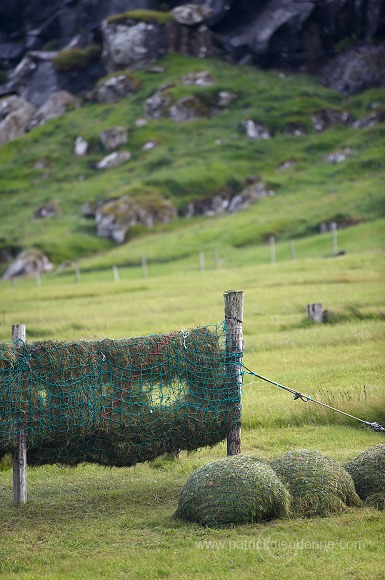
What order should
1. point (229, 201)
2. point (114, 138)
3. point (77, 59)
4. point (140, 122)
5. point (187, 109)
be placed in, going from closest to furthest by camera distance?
point (229, 201) < point (114, 138) < point (140, 122) < point (187, 109) < point (77, 59)

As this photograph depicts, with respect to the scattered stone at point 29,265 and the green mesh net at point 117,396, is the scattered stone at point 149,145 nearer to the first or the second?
the scattered stone at point 29,265

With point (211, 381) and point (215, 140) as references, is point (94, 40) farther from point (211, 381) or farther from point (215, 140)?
point (211, 381)

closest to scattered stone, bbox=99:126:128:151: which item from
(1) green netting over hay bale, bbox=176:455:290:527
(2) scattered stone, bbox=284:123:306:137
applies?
(2) scattered stone, bbox=284:123:306:137

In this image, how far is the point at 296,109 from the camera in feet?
403

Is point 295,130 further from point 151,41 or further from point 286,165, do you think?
point 151,41

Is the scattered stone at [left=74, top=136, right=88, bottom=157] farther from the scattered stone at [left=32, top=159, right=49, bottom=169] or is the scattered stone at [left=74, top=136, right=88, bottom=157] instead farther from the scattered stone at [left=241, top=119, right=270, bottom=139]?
the scattered stone at [left=241, top=119, right=270, bottom=139]

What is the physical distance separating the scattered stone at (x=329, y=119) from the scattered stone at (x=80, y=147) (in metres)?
37.5

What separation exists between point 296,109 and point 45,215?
47501 mm

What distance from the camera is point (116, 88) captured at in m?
146

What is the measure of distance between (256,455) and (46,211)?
90.4 m

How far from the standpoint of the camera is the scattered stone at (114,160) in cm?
11750

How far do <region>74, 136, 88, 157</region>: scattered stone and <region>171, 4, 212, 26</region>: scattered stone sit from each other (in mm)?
42587

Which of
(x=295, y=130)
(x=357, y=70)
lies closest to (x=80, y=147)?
(x=295, y=130)

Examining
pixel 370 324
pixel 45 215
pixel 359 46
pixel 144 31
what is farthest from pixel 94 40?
pixel 370 324
